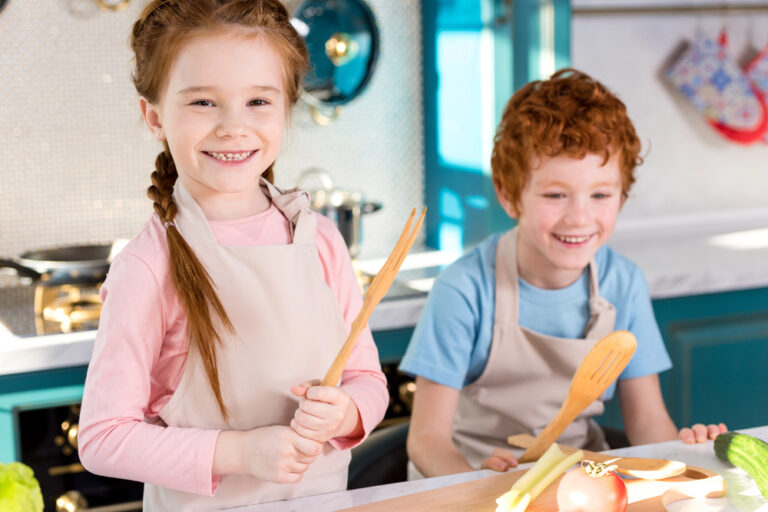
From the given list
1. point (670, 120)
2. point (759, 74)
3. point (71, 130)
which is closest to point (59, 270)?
point (71, 130)

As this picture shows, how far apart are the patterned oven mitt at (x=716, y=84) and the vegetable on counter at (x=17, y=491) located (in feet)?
6.95

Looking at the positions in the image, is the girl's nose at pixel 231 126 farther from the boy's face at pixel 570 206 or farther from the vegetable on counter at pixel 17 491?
the boy's face at pixel 570 206

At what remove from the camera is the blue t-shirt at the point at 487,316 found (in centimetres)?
136

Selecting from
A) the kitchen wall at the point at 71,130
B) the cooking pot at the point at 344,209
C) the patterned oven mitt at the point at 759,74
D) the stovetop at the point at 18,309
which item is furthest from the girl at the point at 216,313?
the patterned oven mitt at the point at 759,74

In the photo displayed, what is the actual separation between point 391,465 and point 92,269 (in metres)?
0.68

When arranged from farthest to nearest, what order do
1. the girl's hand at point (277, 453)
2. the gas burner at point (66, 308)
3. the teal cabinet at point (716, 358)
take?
1. the teal cabinet at point (716, 358)
2. the gas burner at point (66, 308)
3. the girl's hand at point (277, 453)

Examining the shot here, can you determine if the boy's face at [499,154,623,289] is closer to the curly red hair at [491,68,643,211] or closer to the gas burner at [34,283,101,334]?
the curly red hair at [491,68,643,211]

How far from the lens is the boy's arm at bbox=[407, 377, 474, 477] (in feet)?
4.10

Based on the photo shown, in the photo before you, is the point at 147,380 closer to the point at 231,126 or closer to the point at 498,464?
the point at 231,126

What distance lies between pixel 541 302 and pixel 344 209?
62cm

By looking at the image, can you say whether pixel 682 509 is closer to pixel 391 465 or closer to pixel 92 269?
pixel 391 465

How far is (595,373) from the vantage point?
992 millimetres

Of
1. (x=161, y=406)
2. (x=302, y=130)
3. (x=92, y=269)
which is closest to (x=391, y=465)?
(x=161, y=406)

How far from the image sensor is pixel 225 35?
0.94m
